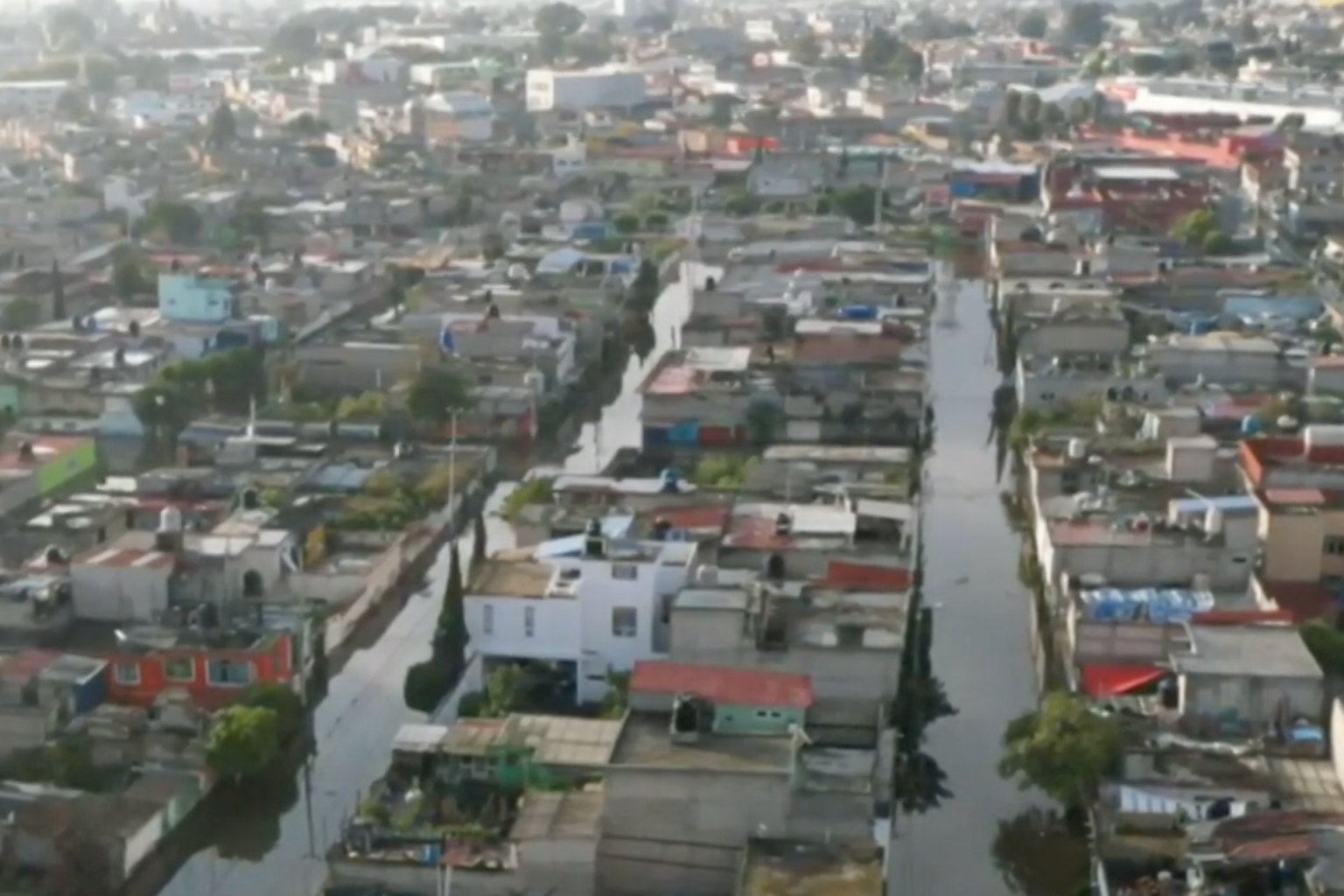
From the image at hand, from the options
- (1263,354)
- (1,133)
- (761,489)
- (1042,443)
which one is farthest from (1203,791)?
(1,133)

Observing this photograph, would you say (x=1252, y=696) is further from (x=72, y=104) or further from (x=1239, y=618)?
(x=72, y=104)

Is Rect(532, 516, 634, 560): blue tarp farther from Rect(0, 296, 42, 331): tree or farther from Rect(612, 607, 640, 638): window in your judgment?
Rect(0, 296, 42, 331): tree

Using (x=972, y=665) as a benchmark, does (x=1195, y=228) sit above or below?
above

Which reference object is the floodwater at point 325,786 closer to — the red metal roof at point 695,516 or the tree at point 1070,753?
the red metal roof at point 695,516

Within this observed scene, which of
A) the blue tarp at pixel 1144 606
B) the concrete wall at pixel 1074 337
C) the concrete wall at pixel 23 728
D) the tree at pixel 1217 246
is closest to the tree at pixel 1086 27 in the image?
the tree at pixel 1217 246

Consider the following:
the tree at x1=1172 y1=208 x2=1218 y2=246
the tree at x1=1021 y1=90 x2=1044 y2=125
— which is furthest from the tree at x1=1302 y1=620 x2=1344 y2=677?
the tree at x1=1021 y1=90 x2=1044 y2=125

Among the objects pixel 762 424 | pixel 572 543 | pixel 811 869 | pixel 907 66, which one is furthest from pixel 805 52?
pixel 811 869
